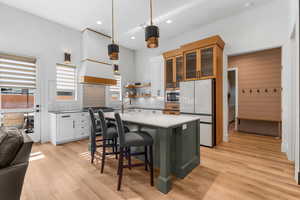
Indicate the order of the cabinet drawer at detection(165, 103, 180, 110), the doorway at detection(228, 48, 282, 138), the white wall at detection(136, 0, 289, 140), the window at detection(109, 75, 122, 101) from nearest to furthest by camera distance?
the white wall at detection(136, 0, 289, 140) < the cabinet drawer at detection(165, 103, 180, 110) < the doorway at detection(228, 48, 282, 138) < the window at detection(109, 75, 122, 101)

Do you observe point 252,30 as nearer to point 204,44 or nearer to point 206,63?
point 204,44

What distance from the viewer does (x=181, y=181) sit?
2137 millimetres

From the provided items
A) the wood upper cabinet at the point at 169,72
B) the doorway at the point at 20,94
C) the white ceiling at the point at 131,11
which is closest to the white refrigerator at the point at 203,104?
the wood upper cabinet at the point at 169,72

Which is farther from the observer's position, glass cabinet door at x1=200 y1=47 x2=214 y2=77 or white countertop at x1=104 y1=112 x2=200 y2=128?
glass cabinet door at x1=200 y1=47 x2=214 y2=77

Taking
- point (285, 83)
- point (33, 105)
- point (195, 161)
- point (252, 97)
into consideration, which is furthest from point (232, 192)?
point (33, 105)

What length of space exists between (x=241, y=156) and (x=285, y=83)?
1786mm

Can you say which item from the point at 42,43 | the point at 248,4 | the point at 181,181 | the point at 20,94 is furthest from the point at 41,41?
the point at 248,4

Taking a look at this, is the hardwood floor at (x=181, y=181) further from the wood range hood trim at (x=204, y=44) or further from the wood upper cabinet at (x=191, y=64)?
the wood range hood trim at (x=204, y=44)

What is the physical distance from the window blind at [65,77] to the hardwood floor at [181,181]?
1968 millimetres

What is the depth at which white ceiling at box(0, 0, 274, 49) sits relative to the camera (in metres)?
3.29

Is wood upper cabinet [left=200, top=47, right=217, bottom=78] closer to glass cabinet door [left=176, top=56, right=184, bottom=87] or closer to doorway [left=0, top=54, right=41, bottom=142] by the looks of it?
glass cabinet door [left=176, top=56, right=184, bottom=87]

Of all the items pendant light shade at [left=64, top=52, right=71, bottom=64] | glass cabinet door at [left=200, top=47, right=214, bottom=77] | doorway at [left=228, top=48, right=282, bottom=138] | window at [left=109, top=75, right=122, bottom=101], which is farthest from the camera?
window at [left=109, top=75, right=122, bottom=101]

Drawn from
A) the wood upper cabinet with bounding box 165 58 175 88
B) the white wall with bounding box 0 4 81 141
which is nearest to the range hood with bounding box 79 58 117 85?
the white wall with bounding box 0 4 81 141

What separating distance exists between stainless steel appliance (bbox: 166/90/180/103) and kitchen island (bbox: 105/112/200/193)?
1866 mm
